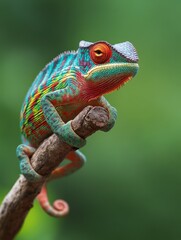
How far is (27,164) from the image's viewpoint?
207 cm

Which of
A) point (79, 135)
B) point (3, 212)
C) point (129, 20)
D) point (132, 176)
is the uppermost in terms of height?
point (129, 20)

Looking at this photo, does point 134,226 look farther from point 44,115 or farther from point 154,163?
point 44,115

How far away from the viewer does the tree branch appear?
173 cm

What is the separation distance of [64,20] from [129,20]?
61 centimetres

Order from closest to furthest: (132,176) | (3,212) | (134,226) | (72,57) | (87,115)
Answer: (87,115) → (72,57) → (3,212) → (132,176) → (134,226)

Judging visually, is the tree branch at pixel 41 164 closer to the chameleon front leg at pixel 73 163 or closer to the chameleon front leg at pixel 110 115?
the chameleon front leg at pixel 110 115

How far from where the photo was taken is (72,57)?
6.64 feet

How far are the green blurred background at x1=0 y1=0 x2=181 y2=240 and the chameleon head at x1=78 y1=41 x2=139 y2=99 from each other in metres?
2.01

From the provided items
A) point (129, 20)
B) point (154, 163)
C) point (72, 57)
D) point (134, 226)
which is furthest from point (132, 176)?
point (72, 57)

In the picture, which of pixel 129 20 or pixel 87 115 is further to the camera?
pixel 129 20

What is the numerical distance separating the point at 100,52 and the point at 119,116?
2.17 meters

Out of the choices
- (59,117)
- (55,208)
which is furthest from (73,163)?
(59,117)

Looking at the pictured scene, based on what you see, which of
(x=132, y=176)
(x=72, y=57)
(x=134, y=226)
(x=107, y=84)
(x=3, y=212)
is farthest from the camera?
(x=134, y=226)

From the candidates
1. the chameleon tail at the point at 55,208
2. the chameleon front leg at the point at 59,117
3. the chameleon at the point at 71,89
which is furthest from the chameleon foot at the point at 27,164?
the chameleon tail at the point at 55,208
